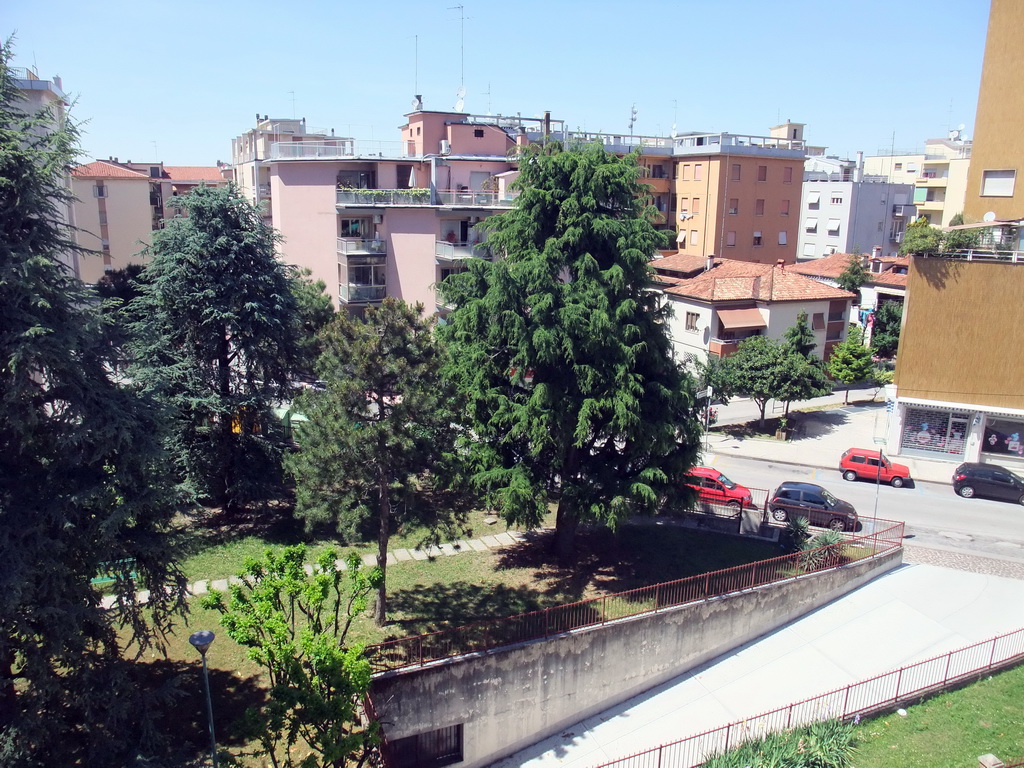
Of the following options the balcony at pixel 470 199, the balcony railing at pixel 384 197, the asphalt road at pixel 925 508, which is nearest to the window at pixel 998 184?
the asphalt road at pixel 925 508

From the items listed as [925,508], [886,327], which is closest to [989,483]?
[925,508]

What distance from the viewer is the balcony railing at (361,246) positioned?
39.6 metres

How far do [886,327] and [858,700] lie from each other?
32951mm

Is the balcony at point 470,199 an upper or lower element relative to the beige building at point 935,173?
lower

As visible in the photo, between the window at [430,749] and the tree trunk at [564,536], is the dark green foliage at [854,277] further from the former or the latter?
the window at [430,749]

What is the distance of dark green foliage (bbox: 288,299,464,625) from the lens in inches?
617

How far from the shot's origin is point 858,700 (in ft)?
54.7

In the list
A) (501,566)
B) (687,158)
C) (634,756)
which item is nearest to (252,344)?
(501,566)

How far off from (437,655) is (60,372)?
28.9 ft

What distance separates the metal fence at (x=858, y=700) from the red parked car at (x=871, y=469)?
34.8 feet

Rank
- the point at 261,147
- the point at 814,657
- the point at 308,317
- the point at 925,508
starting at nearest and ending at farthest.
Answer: the point at 814,657 → the point at 925,508 → the point at 308,317 → the point at 261,147

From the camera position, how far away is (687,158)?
5750 centimetres

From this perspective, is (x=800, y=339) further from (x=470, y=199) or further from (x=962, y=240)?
(x=470, y=199)

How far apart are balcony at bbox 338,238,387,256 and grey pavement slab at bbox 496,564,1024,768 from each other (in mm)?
28117
